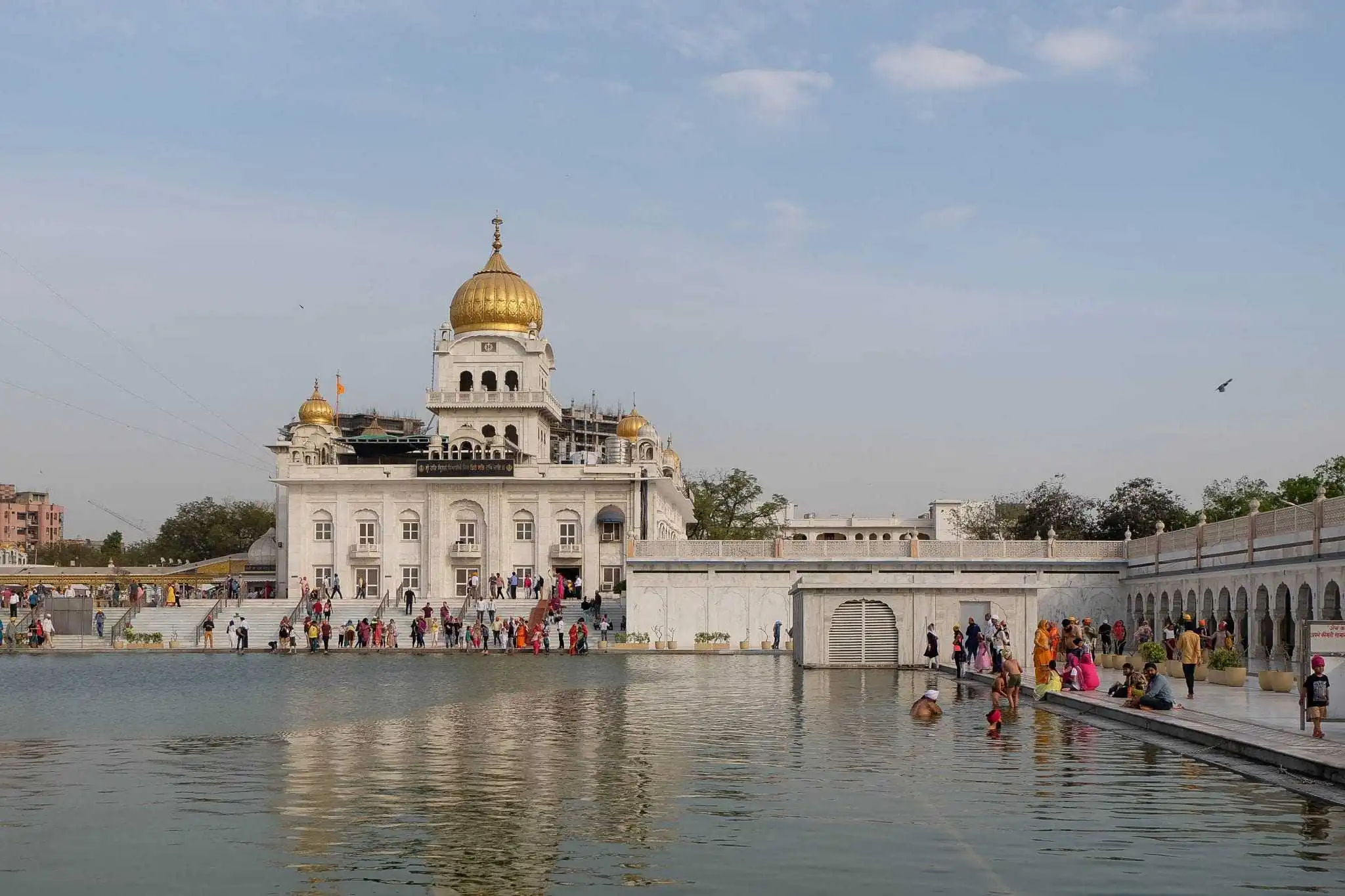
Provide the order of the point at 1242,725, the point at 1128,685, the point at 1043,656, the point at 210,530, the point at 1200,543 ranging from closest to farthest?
the point at 1242,725
the point at 1128,685
the point at 1043,656
the point at 1200,543
the point at 210,530

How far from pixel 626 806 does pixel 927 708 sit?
34.4 ft

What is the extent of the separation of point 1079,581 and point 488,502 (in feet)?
97.7

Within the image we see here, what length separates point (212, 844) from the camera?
12.6m

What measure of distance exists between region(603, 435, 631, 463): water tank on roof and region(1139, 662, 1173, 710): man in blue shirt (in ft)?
210

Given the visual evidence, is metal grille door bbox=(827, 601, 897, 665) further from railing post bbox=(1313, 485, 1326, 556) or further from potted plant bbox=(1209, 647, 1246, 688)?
railing post bbox=(1313, 485, 1326, 556)

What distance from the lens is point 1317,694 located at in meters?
19.2

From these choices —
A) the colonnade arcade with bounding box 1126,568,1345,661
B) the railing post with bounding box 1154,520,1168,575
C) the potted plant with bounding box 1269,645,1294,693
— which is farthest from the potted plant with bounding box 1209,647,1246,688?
the railing post with bounding box 1154,520,1168,575

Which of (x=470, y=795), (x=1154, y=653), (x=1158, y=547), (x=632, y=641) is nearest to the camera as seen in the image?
(x=470, y=795)

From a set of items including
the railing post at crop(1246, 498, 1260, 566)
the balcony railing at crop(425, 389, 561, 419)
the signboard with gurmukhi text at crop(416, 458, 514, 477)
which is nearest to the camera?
the railing post at crop(1246, 498, 1260, 566)

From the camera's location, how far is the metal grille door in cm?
4097

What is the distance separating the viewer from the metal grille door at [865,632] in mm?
40969

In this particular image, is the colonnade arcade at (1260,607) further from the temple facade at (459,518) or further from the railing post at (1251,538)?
the temple facade at (459,518)

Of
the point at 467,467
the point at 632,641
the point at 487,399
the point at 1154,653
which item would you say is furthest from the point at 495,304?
the point at 1154,653

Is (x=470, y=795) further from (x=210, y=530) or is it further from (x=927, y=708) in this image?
(x=210, y=530)
